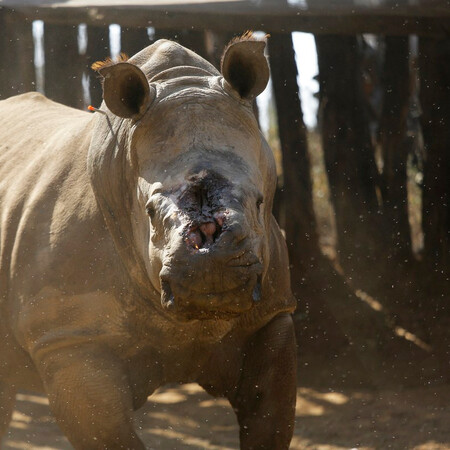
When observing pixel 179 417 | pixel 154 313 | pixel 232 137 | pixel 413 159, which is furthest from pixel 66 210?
pixel 413 159

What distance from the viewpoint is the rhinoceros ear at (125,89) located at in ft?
12.8

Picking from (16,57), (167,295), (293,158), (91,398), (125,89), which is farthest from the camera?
(16,57)

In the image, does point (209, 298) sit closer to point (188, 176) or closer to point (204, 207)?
point (204, 207)

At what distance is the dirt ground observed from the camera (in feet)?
19.4

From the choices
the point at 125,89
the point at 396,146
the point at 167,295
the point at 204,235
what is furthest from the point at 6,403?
the point at 396,146

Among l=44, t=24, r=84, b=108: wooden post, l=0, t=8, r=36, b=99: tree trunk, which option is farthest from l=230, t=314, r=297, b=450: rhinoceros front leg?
l=0, t=8, r=36, b=99: tree trunk

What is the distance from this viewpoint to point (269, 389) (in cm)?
444

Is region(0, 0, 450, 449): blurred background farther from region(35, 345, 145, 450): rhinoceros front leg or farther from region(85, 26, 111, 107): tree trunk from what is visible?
region(35, 345, 145, 450): rhinoceros front leg

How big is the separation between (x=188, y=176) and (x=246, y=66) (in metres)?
0.76

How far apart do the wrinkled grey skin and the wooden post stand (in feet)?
10.6

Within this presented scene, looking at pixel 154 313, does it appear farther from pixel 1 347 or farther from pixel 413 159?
pixel 413 159

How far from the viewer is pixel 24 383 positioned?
484cm

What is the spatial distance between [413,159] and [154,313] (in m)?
4.31

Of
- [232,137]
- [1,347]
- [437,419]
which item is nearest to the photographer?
[232,137]
